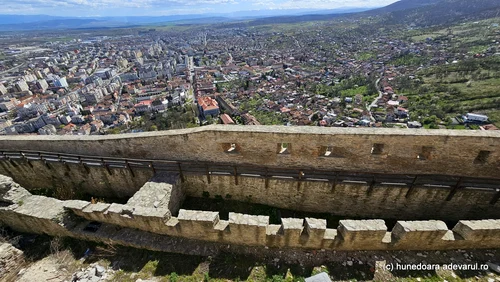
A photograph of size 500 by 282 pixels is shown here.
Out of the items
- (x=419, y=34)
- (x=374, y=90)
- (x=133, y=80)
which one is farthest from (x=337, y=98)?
(x=419, y=34)

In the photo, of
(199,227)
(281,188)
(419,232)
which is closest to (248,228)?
(199,227)

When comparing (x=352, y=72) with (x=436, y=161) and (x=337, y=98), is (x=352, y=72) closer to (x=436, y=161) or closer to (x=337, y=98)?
(x=337, y=98)

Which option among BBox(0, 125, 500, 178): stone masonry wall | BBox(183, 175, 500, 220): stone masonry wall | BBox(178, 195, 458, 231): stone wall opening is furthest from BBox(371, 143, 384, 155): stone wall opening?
BBox(178, 195, 458, 231): stone wall opening

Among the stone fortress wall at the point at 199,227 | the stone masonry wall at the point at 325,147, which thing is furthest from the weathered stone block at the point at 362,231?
the stone masonry wall at the point at 325,147

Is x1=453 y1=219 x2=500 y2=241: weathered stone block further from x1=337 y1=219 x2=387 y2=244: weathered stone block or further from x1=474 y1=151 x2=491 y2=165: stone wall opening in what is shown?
x1=474 y1=151 x2=491 y2=165: stone wall opening

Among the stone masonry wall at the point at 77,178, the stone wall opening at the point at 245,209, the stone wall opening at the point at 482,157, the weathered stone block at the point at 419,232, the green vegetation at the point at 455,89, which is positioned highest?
the stone wall opening at the point at 482,157

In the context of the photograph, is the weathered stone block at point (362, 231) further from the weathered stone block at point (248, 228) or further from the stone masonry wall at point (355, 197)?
the weathered stone block at point (248, 228)

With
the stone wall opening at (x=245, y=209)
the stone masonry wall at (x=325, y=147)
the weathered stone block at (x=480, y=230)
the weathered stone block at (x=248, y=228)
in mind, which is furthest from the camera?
the stone wall opening at (x=245, y=209)
